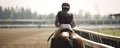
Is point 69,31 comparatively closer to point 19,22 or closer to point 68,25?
point 68,25

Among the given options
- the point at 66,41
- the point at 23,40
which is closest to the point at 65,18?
the point at 66,41

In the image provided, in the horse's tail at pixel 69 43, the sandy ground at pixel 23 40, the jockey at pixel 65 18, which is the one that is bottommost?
the sandy ground at pixel 23 40

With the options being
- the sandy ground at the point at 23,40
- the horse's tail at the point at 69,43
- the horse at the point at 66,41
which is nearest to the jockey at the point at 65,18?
the horse at the point at 66,41

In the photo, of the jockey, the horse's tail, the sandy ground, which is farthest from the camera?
the sandy ground

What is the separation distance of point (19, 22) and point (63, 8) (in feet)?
185

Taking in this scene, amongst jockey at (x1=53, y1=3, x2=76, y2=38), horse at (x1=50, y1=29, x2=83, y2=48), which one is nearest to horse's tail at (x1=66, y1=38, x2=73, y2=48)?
horse at (x1=50, y1=29, x2=83, y2=48)

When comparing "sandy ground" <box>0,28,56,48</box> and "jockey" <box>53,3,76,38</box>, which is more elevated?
"jockey" <box>53,3,76,38</box>

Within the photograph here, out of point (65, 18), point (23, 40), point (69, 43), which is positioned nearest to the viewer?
point (69, 43)

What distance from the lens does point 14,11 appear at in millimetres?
136250

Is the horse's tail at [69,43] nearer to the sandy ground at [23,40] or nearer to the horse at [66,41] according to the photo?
the horse at [66,41]

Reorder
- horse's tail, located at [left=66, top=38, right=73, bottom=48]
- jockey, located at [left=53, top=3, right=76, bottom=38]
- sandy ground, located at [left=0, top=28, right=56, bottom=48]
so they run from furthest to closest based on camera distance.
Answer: sandy ground, located at [left=0, top=28, right=56, bottom=48]
jockey, located at [left=53, top=3, right=76, bottom=38]
horse's tail, located at [left=66, top=38, right=73, bottom=48]

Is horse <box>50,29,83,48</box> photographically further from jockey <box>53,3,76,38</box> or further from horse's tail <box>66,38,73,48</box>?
jockey <box>53,3,76,38</box>

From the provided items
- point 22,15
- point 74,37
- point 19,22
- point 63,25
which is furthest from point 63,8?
point 22,15

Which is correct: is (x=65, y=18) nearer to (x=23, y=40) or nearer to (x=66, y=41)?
(x=66, y=41)
